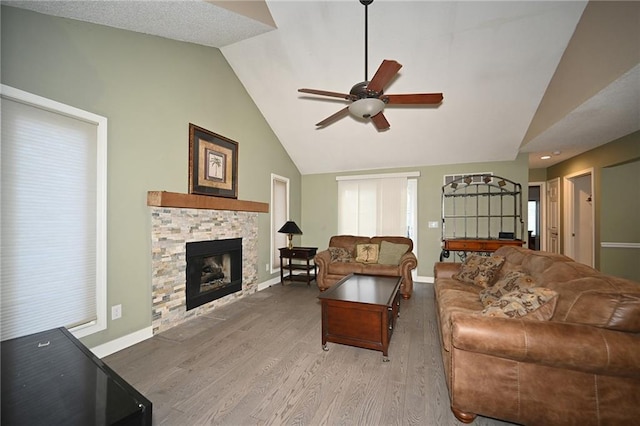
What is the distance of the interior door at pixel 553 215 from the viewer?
18.7 feet

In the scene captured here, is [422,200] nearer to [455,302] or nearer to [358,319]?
[455,302]

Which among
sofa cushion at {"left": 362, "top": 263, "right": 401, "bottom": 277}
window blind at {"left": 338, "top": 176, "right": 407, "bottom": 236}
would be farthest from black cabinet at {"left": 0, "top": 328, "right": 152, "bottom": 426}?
window blind at {"left": 338, "top": 176, "right": 407, "bottom": 236}

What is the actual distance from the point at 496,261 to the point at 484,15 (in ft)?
8.87

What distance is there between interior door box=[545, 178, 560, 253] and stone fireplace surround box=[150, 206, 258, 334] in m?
6.80

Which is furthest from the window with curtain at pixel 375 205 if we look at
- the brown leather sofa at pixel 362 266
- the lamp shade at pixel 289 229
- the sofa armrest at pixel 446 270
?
the sofa armrest at pixel 446 270

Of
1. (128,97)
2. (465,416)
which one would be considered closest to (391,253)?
(465,416)

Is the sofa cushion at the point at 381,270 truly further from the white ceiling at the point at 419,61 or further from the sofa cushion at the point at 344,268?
the white ceiling at the point at 419,61

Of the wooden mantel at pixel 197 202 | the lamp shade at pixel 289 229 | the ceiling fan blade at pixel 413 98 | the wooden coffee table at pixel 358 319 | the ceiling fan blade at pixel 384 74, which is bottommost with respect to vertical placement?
the wooden coffee table at pixel 358 319

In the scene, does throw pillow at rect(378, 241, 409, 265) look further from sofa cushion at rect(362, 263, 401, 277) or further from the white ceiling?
the white ceiling

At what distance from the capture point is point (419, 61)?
11.0 ft

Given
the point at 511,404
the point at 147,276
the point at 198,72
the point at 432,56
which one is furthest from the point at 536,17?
the point at 147,276

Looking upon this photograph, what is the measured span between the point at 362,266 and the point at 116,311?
3.25 meters

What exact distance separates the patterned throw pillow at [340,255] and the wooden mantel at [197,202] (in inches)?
59.9

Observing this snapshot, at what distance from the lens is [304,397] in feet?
6.07
